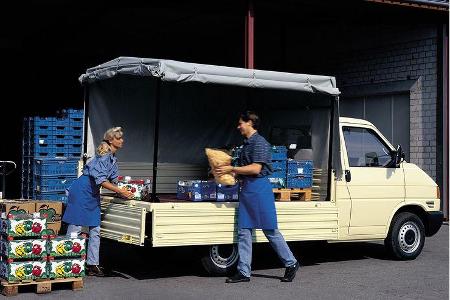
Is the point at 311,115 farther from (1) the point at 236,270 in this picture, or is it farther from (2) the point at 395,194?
(1) the point at 236,270

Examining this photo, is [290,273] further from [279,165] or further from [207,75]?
[207,75]

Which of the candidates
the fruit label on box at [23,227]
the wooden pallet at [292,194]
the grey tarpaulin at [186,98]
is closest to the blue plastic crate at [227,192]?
the wooden pallet at [292,194]

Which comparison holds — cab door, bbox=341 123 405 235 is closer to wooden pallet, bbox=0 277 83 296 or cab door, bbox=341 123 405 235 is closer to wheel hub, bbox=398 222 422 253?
wheel hub, bbox=398 222 422 253

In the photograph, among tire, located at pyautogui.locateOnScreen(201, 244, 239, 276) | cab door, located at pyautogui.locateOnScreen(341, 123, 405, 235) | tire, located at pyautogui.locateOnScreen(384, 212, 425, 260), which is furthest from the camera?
tire, located at pyautogui.locateOnScreen(384, 212, 425, 260)

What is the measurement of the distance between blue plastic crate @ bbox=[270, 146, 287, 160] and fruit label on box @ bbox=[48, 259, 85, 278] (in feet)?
9.58

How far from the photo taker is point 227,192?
8.65 metres

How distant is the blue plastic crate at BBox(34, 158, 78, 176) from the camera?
11594 millimetres

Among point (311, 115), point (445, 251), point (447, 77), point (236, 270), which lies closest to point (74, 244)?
point (236, 270)

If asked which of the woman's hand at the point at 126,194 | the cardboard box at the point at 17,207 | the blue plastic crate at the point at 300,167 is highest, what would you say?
the blue plastic crate at the point at 300,167

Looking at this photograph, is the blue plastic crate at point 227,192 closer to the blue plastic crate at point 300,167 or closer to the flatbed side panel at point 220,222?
the flatbed side panel at point 220,222

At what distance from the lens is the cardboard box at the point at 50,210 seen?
9.08m

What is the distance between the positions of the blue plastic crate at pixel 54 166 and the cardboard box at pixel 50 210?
7.88 ft

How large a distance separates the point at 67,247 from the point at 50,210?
→ 5.25ft

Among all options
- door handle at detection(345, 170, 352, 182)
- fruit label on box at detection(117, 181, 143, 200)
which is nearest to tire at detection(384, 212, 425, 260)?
door handle at detection(345, 170, 352, 182)
